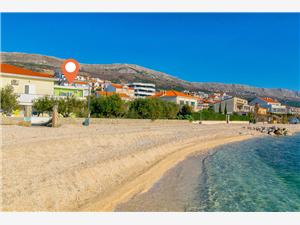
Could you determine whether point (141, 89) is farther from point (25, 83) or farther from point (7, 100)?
point (7, 100)

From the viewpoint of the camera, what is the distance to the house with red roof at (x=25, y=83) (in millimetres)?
36781

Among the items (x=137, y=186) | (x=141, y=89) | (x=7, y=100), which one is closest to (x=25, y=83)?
(x=7, y=100)

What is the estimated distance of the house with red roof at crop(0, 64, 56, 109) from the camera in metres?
36.8

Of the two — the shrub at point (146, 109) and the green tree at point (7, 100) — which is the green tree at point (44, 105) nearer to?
the green tree at point (7, 100)

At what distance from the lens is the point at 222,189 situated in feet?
40.1

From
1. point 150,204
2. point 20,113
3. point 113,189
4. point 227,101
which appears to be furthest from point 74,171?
point 227,101

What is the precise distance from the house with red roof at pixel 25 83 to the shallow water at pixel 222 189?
2651cm

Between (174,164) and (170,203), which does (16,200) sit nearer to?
(170,203)

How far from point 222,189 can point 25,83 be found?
109ft

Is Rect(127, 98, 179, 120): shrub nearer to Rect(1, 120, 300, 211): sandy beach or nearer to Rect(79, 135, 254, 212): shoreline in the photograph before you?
Rect(1, 120, 300, 211): sandy beach

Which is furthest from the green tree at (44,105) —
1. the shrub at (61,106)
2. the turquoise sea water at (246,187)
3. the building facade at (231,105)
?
the building facade at (231,105)

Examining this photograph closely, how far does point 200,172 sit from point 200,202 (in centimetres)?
550

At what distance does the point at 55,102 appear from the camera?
3406 cm

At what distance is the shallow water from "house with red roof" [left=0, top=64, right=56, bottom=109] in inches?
1044
